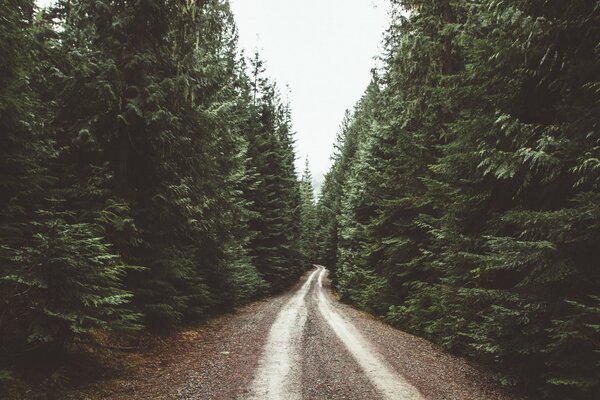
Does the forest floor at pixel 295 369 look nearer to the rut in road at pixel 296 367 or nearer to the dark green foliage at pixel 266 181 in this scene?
the rut in road at pixel 296 367

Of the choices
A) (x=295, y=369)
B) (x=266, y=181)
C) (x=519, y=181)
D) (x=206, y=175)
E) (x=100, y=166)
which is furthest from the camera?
(x=266, y=181)

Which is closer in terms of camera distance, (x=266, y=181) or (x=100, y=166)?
(x=100, y=166)

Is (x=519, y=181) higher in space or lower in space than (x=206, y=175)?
lower

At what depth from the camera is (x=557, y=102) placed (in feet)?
25.9

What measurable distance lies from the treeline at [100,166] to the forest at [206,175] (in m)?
0.05

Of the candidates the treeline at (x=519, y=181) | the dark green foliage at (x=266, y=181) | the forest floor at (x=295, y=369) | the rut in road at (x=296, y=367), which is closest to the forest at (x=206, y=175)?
the treeline at (x=519, y=181)

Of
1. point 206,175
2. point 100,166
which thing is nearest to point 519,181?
point 206,175

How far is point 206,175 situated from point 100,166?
3.31 m

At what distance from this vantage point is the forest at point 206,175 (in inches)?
252

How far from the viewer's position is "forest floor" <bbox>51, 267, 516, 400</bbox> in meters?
7.46

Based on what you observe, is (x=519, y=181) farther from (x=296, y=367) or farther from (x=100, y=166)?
(x=100, y=166)

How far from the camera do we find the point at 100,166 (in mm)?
9164

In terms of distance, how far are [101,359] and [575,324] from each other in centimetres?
997

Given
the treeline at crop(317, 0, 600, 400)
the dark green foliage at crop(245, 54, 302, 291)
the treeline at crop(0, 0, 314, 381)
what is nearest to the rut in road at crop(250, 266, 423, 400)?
the treeline at crop(317, 0, 600, 400)
